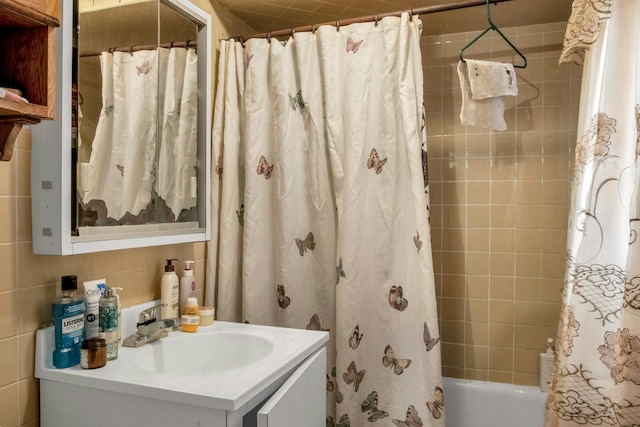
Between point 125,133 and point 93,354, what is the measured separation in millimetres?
641

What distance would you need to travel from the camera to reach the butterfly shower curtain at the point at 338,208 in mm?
1681

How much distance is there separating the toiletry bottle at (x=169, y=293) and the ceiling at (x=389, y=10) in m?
1.18

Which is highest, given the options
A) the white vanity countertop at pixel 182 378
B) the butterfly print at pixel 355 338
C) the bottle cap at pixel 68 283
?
the bottle cap at pixel 68 283

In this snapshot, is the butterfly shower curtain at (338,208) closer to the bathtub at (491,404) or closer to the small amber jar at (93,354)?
the bathtub at (491,404)

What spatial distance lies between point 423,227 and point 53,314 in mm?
1186

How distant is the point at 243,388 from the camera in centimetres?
100

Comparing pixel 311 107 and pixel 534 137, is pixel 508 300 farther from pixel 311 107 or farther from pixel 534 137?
pixel 311 107

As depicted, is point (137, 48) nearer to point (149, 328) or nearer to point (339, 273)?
point (149, 328)

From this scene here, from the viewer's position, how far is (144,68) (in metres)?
1.44

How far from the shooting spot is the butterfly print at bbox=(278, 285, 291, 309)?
72.0 inches

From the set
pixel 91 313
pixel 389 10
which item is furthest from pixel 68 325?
pixel 389 10

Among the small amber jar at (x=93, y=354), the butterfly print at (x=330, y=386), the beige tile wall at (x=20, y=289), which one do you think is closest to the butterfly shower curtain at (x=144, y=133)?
the beige tile wall at (x=20, y=289)

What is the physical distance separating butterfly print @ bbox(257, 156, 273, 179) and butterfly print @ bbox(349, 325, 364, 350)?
72 cm

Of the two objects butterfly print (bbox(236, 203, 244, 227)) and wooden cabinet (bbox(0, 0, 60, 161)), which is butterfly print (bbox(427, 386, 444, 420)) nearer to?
butterfly print (bbox(236, 203, 244, 227))
